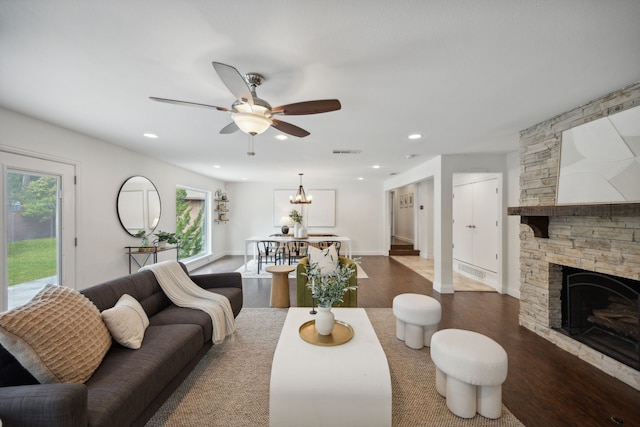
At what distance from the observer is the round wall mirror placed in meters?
3.95

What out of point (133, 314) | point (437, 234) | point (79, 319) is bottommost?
point (133, 314)

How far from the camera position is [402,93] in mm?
2145

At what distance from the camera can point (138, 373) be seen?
1.47 m

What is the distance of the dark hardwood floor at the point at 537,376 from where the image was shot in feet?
5.78

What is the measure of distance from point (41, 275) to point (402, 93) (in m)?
4.42

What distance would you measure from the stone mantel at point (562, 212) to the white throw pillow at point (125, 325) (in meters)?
3.76

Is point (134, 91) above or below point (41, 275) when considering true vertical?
above

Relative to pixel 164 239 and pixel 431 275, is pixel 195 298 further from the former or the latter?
pixel 431 275

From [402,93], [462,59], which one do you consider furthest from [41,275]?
[462,59]

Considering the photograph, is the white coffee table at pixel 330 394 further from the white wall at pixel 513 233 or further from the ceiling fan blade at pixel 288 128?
the white wall at pixel 513 233

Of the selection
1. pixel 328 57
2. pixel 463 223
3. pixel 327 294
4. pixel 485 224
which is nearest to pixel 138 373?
pixel 327 294

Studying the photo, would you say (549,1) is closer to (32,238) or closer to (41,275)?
(32,238)

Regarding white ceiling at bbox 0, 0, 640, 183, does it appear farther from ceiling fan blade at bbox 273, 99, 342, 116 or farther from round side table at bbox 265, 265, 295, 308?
round side table at bbox 265, 265, 295, 308

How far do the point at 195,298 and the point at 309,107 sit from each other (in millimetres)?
2298
